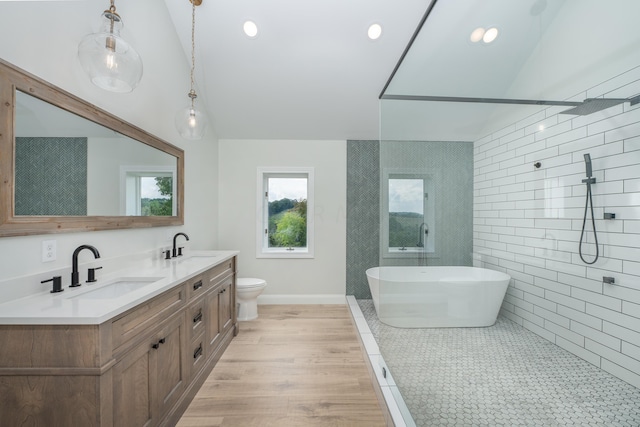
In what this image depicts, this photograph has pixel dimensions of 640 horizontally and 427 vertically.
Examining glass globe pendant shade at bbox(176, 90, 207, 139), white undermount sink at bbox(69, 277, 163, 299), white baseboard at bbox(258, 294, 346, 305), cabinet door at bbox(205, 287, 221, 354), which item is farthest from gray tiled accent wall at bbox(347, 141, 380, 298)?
white undermount sink at bbox(69, 277, 163, 299)

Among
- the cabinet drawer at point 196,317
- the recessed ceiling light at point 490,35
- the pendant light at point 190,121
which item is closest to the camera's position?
the recessed ceiling light at point 490,35

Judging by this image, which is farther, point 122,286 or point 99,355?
point 122,286

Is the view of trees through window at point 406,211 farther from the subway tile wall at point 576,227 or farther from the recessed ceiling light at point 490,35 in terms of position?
the recessed ceiling light at point 490,35

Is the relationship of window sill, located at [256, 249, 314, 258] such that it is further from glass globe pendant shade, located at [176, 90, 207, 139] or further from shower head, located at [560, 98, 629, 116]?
shower head, located at [560, 98, 629, 116]

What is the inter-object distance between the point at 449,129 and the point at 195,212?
2802 millimetres

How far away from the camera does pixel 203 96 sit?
11.0ft

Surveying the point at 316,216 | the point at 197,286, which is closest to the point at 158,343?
the point at 197,286

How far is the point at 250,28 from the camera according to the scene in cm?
270

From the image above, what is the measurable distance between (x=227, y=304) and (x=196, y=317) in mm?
722

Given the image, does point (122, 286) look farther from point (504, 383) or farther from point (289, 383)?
point (504, 383)

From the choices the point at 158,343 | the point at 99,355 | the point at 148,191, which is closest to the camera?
the point at 99,355

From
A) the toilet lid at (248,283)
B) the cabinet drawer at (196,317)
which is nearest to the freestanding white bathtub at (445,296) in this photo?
the cabinet drawer at (196,317)

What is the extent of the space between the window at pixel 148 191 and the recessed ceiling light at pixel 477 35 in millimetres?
2342

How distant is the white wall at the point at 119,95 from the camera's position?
4.34 ft
